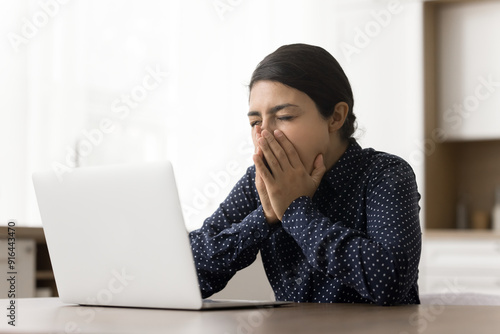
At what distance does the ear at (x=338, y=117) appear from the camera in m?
1.73

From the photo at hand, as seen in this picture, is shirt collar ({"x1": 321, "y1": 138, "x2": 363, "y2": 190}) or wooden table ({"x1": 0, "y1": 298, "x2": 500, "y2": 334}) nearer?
wooden table ({"x1": 0, "y1": 298, "x2": 500, "y2": 334})

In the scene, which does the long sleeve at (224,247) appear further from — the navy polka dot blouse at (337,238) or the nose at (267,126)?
the nose at (267,126)

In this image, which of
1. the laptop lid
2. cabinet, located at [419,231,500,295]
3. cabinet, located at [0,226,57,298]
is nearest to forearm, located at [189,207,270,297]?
the laptop lid

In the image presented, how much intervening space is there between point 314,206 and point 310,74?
34 centimetres

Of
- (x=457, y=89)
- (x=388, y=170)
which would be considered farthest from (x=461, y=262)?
Result: (x=388, y=170)

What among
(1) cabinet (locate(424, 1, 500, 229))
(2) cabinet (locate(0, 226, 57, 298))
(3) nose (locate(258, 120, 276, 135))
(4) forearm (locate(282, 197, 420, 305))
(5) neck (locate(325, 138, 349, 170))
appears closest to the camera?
(4) forearm (locate(282, 197, 420, 305))

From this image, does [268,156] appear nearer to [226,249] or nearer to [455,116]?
[226,249]

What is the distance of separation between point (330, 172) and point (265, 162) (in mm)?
171

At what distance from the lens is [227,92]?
4.34m

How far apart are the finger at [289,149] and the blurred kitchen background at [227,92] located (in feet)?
6.65

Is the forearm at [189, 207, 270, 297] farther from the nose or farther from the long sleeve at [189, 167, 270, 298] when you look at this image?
the nose

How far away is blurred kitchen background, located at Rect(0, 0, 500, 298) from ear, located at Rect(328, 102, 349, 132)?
1981 mm

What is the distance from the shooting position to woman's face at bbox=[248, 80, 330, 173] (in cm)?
160

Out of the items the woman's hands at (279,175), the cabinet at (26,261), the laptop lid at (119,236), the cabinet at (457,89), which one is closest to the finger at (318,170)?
the woman's hands at (279,175)
